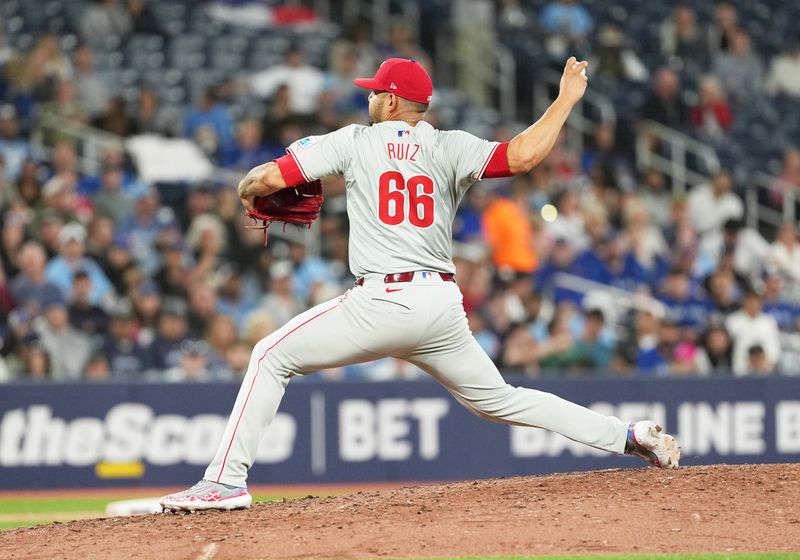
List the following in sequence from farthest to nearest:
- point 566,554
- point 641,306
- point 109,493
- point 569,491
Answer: point 641,306 → point 109,493 → point 569,491 → point 566,554

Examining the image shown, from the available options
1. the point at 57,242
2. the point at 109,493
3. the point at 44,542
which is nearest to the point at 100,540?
the point at 44,542

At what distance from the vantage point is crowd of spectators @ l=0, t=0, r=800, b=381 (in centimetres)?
1277

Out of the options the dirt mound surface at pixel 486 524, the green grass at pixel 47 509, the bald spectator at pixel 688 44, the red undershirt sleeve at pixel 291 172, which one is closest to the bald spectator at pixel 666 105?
the bald spectator at pixel 688 44

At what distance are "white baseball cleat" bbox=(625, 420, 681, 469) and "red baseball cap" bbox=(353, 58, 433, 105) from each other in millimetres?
1885

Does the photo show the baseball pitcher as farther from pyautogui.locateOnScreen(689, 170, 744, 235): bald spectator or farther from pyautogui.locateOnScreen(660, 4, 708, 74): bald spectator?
pyautogui.locateOnScreen(660, 4, 708, 74): bald spectator

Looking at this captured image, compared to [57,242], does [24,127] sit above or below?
above

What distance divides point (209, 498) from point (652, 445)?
7.00 feet

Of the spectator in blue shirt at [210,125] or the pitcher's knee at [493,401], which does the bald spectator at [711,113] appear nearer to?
the spectator in blue shirt at [210,125]

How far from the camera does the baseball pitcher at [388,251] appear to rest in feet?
20.2

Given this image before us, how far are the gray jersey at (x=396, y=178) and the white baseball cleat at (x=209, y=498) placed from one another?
117 centimetres

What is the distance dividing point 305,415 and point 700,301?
14.4 feet

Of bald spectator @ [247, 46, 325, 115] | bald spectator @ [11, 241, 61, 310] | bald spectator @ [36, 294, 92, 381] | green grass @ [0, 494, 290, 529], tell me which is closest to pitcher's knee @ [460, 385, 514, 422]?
green grass @ [0, 494, 290, 529]

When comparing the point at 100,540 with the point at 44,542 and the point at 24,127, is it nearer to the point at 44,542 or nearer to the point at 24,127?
the point at 44,542

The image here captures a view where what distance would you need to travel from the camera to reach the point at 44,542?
6.38 m
